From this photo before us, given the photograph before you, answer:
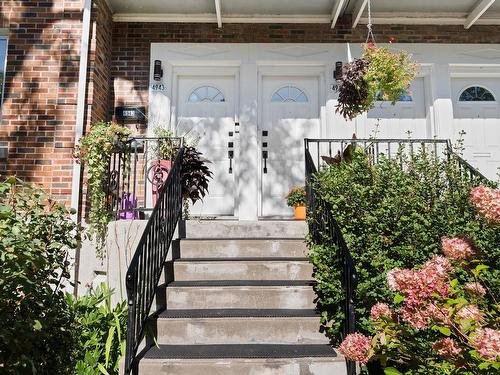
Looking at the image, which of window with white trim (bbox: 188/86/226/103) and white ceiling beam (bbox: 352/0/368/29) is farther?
window with white trim (bbox: 188/86/226/103)

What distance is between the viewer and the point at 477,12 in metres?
5.48

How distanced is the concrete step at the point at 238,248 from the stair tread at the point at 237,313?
0.72 metres

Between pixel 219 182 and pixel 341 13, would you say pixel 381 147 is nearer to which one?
pixel 341 13

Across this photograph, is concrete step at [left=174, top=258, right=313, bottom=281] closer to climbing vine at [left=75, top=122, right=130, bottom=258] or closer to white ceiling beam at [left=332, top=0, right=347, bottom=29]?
climbing vine at [left=75, top=122, right=130, bottom=258]

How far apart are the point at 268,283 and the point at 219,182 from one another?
8.45 ft

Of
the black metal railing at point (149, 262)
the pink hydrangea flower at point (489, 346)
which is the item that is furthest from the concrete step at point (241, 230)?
the pink hydrangea flower at point (489, 346)

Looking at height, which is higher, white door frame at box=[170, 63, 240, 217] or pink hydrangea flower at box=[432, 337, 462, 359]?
white door frame at box=[170, 63, 240, 217]

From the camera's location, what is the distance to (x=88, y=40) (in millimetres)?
5012

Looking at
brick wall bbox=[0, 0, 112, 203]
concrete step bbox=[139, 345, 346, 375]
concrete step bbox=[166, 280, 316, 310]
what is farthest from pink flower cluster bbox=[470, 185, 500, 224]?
brick wall bbox=[0, 0, 112, 203]

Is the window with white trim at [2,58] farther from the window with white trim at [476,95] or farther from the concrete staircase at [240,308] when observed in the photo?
the window with white trim at [476,95]

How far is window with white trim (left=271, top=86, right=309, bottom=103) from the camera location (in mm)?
5871

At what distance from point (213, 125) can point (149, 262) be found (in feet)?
10.3

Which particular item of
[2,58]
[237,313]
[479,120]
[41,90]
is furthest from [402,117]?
[2,58]

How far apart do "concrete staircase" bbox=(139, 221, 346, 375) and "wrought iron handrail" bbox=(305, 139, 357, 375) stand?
0.22 meters
